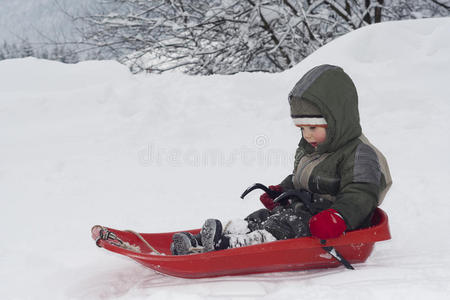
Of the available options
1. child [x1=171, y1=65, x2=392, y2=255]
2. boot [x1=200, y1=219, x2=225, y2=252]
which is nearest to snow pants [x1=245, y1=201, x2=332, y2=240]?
child [x1=171, y1=65, x2=392, y2=255]

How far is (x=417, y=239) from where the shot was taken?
98.5 inches

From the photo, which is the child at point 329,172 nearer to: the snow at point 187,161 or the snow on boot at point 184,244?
the snow on boot at point 184,244

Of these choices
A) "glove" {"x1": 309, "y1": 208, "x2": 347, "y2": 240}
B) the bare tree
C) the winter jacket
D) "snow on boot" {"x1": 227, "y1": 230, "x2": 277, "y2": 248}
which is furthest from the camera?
the bare tree

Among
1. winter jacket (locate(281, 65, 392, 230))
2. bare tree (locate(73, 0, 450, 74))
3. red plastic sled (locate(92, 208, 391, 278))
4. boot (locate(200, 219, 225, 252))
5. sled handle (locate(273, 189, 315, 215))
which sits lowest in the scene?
red plastic sled (locate(92, 208, 391, 278))

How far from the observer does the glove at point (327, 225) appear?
72.2 inches

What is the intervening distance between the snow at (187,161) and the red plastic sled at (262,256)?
0.24ft

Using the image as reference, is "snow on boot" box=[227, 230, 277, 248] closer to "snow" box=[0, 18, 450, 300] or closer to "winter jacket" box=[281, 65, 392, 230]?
"snow" box=[0, 18, 450, 300]

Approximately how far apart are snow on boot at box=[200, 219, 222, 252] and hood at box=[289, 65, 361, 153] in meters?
0.70

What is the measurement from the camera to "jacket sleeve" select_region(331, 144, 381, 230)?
6.31 feet

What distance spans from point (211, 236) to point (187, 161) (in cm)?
201

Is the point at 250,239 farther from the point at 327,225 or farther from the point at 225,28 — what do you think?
the point at 225,28

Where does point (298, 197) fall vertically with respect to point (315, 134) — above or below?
below

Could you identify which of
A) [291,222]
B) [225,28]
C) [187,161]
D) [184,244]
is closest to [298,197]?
[291,222]

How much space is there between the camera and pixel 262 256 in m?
1.94
